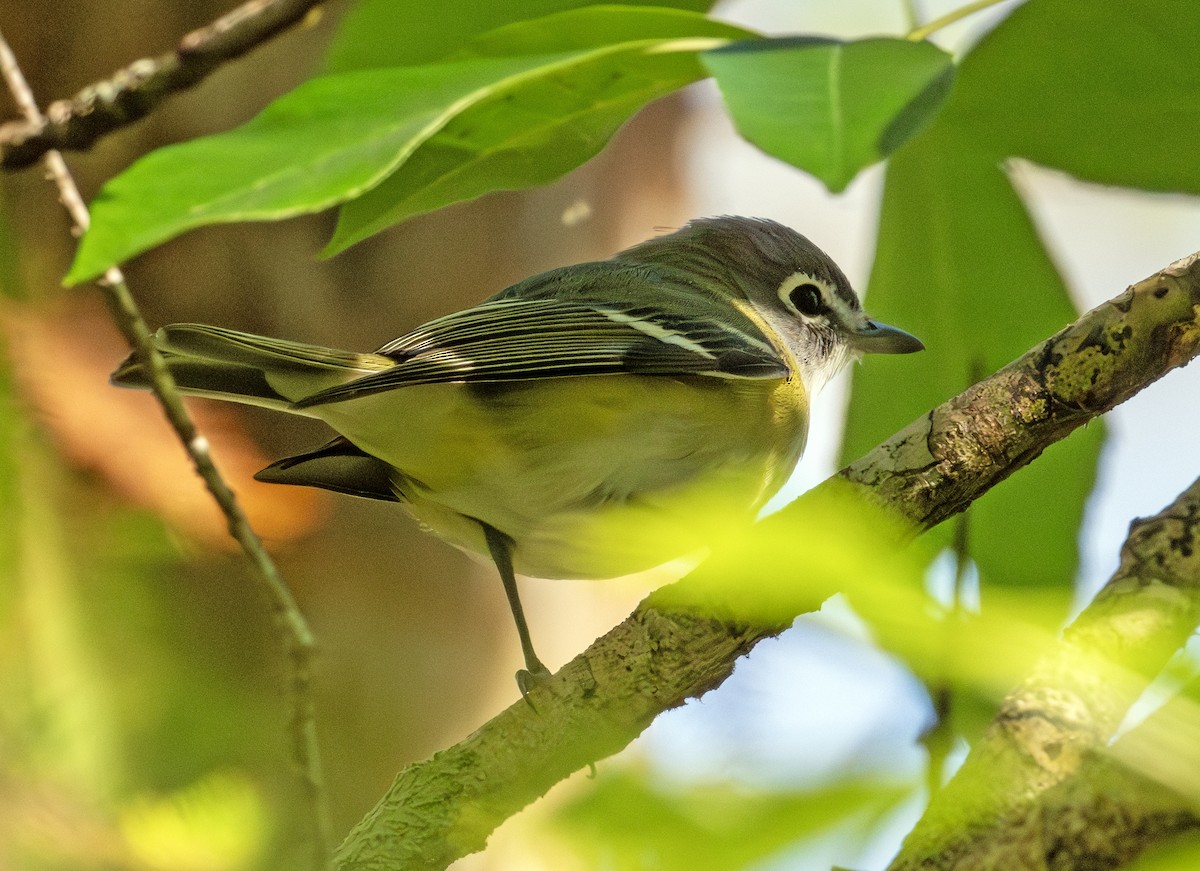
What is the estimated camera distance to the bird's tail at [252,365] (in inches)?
62.6

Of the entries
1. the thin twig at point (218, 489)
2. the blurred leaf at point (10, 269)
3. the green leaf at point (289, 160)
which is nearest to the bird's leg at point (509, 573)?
the thin twig at point (218, 489)

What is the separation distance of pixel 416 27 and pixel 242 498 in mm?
1593

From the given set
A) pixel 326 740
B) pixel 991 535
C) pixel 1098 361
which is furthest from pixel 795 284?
pixel 326 740

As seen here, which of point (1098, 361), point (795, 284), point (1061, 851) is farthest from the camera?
point (795, 284)

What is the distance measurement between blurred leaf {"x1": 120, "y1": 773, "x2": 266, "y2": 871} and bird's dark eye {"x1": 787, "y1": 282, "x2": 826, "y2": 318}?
5.94 ft

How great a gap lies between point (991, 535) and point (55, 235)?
2.15 m

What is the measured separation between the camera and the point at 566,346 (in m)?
1.78

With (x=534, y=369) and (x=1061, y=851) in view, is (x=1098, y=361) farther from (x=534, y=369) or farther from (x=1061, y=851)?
(x=534, y=369)

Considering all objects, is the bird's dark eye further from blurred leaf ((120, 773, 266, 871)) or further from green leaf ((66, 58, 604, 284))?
blurred leaf ((120, 773, 266, 871))

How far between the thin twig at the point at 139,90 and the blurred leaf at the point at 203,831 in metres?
1.16

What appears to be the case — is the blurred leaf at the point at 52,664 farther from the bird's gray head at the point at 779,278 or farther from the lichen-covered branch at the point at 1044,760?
the bird's gray head at the point at 779,278

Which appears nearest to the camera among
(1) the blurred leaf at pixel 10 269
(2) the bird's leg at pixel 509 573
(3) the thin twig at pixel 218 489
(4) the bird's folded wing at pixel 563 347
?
(3) the thin twig at pixel 218 489

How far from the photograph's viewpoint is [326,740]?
2.63 m

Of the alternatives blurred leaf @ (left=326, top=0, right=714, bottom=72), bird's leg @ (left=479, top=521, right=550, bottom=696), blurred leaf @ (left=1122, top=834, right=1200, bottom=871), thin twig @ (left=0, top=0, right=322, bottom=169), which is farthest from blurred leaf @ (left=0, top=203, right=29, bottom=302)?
blurred leaf @ (left=1122, top=834, right=1200, bottom=871)
